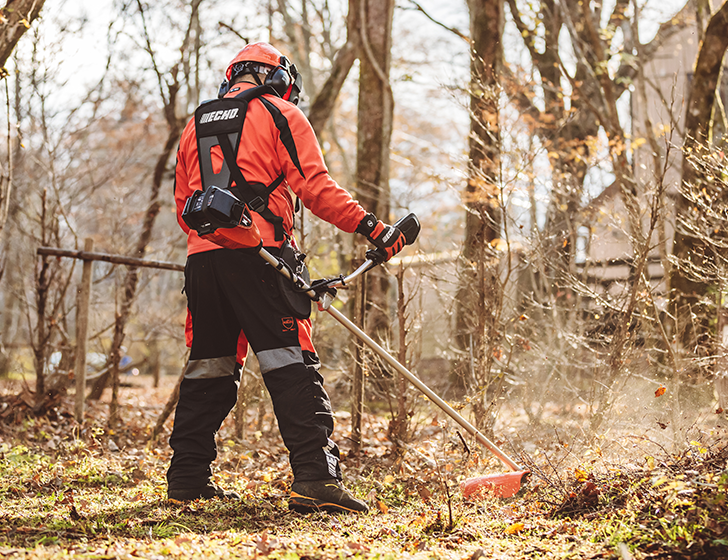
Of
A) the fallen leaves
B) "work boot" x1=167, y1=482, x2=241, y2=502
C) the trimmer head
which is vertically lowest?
"work boot" x1=167, y1=482, x2=241, y2=502

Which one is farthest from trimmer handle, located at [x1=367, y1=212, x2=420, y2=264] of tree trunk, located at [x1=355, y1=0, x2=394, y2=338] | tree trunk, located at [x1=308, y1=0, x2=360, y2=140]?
tree trunk, located at [x1=308, y1=0, x2=360, y2=140]

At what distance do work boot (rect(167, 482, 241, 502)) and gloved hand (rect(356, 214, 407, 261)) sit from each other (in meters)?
1.56

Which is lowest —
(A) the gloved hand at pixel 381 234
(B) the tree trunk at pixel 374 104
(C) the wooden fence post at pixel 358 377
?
(C) the wooden fence post at pixel 358 377

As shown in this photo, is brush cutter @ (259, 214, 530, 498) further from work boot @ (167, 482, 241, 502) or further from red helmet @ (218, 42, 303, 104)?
work boot @ (167, 482, 241, 502)

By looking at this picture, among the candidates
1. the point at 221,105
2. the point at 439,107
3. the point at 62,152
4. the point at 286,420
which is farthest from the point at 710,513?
the point at 439,107

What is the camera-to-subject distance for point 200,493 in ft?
10.9

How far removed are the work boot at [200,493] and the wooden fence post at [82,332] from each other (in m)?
2.27

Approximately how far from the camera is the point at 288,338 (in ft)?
10.5

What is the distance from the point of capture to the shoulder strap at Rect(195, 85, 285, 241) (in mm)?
3250

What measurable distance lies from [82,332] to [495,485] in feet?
12.0

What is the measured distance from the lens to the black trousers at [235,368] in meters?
3.15

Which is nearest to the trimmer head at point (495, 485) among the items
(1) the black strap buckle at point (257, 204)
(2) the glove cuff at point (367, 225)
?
(2) the glove cuff at point (367, 225)

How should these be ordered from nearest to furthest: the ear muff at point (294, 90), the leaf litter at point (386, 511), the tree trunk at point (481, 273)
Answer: the leaf litter at point (386, 511) < the ear muff at point (294, 90) < the tree trunk at point (481, 273)

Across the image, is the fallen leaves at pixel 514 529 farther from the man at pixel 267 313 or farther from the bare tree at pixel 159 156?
the bare tree at pixel 159 156
